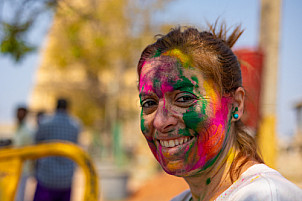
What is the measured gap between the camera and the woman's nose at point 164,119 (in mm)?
1492

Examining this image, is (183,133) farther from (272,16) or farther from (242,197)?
(272,16)

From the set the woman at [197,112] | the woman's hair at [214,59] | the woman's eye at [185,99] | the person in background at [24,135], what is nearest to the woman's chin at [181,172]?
the woman at [197,112]

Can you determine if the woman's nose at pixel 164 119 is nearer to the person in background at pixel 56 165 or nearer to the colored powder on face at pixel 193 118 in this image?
the colored powder on face at pixel 193 118

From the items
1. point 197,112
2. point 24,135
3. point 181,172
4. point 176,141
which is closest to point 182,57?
point 197,112

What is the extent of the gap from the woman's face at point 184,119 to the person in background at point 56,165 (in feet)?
11.2

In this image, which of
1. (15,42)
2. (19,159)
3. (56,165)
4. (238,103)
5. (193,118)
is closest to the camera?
(193,118)

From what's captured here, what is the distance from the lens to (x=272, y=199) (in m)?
1.18

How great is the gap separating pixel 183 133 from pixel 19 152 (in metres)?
1.40

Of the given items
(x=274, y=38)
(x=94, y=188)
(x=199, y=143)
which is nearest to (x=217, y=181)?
(x=199, y=143)

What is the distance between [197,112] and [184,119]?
6 cm

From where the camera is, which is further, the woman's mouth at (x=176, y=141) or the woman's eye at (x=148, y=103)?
the woman's eye at (x=148, y=103)

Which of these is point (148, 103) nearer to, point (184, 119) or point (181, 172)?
point (184, 119)

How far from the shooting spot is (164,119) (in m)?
1.50

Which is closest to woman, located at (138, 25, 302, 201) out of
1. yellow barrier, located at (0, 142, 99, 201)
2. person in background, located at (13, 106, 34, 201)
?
yellow barrier, located at (0, 142, 99, 201)
